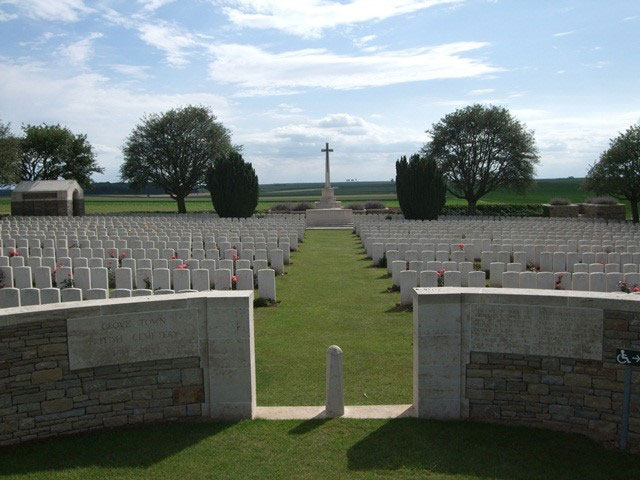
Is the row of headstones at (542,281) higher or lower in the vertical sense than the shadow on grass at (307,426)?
higher

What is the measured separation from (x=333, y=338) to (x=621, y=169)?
2701 cm

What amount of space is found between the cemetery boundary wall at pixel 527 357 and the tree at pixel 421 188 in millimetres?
24142

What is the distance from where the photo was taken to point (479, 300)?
5.33 meters

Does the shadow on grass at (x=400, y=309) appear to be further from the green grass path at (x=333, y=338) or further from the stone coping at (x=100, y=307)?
the stone coping at (x=100, y=307)

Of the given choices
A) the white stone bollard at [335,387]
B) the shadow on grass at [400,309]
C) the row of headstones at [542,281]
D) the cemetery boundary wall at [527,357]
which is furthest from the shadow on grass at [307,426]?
the row of headstones at [542,281]

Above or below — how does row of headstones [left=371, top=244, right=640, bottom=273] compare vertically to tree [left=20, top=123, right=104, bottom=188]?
below

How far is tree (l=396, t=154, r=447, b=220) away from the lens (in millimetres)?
29062

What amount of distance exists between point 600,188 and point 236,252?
2349 cm

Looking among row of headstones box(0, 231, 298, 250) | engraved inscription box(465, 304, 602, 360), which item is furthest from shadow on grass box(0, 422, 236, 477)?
row of headstones box(0, 231, 298, 250)

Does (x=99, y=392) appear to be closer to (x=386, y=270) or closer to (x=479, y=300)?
(x=479, y=300)

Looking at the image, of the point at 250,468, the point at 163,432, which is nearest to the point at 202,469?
the point at 250,468

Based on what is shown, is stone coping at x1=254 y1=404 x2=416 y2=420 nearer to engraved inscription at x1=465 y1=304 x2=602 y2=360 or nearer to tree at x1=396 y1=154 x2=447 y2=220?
engraved inscription at x1=465 y1=304 x2=602 y2=360

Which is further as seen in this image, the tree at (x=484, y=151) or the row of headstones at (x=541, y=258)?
the tree at (x=484, y=151)

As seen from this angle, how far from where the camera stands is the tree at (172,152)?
41656mm
